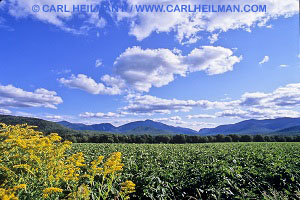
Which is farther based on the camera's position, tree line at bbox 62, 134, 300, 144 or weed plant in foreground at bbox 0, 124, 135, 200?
tree line at bbox 62, 134, 300, 144

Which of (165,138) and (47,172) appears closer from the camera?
(47,172)

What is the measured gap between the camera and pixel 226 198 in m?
4.55

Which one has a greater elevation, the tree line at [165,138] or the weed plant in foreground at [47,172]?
the weed plant in foreground at [47,172]

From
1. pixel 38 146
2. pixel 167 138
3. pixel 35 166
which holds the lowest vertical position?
pixel 167 138

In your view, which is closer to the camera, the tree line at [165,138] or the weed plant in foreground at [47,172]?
the weed plant in foreground at [47,172]

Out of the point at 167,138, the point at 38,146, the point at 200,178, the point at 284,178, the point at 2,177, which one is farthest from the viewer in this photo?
the point at 167,138

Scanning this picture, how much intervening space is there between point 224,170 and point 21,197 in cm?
481

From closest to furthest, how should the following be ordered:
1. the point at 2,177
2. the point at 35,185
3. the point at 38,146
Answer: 1. the point at 35,185
2. the point at 38,146
3. the point at 2,177

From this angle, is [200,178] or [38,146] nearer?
[38,146]

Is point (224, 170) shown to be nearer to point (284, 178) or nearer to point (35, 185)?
point (284, 178)

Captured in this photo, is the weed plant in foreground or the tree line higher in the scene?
the weed plant in foreground

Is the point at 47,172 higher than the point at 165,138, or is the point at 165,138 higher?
the point at 47,172

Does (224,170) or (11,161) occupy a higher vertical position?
(11,161)

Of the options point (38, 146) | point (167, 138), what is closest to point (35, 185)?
point (38, 146)
